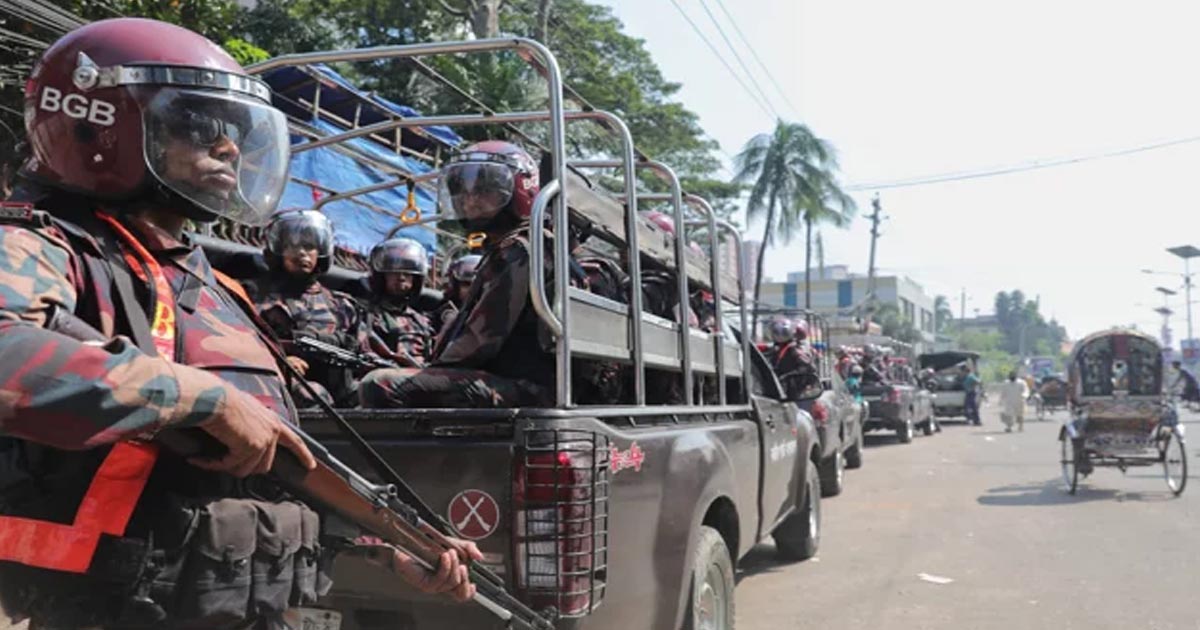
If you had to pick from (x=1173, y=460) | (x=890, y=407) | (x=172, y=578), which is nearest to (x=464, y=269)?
(x=172, y=578)

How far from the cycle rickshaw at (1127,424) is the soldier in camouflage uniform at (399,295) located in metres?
8.03

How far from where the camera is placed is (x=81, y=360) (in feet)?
4.46

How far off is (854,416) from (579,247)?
10.2 m

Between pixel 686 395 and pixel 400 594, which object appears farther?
pixel 686 395

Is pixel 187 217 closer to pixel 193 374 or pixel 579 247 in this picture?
pixel 193 374

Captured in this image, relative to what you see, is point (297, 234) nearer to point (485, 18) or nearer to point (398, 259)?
point (398, 259)

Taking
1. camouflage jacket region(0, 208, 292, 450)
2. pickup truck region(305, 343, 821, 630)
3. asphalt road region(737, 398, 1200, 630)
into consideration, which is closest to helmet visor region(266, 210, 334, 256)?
pickup truck region(305, 343, 821, 630)

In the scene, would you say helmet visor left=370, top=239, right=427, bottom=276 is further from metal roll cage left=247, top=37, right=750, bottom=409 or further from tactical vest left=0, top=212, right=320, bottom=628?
tactical vest left=0, top=212, right=320, bottom=628

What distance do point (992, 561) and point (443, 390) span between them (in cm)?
550

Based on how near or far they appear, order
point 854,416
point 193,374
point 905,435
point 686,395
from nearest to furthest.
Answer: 1. point 193,374
2. point 686,395
3. point 854,416
4. point 905,435

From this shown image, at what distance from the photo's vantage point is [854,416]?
13.4 meters

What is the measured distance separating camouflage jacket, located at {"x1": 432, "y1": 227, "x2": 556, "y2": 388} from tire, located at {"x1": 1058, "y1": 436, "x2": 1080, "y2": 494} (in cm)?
898

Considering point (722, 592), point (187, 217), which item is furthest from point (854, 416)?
point (187, 217)

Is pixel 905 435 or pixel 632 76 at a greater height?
pixel 632 76
